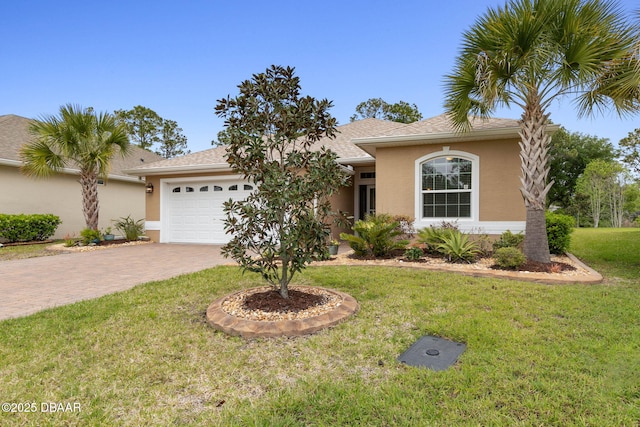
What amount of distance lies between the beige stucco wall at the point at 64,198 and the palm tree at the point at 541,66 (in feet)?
49.9

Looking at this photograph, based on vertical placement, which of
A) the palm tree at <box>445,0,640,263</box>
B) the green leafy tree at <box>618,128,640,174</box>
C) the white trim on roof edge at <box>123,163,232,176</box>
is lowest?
the white trim on roof edge at <box>123,163,232,176</box>

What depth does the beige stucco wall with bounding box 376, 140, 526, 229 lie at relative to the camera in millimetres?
8352

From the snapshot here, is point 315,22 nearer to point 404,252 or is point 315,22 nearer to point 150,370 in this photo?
point 404,252

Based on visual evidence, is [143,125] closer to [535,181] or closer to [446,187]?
[446,187]

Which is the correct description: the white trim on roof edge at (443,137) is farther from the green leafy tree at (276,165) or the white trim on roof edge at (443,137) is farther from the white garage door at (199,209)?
the green leafy tree at (276,165)

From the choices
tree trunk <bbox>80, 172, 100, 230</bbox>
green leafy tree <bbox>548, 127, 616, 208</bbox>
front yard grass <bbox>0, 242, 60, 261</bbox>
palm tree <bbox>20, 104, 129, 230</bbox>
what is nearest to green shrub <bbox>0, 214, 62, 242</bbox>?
Result: front yard grass <bbox>0, 242, 60, 261</bbox>

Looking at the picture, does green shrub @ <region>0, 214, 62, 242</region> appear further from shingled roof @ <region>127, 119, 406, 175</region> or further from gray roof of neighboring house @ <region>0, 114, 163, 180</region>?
shingled roof @ <region>127, 119, 406, 175</region>

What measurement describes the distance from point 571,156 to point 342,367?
28897 mm

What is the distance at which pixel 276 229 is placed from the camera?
13.2 feet

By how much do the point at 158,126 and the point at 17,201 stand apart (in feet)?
75.6

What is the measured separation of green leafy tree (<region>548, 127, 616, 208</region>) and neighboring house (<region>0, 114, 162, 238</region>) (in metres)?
28.3

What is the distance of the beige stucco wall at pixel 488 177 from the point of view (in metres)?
8.35

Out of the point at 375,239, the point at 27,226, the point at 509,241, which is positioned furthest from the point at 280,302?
the point at 27,226

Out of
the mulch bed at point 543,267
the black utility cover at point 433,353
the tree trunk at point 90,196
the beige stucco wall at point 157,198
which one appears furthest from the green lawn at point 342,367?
the tree trunk at point 90,196
